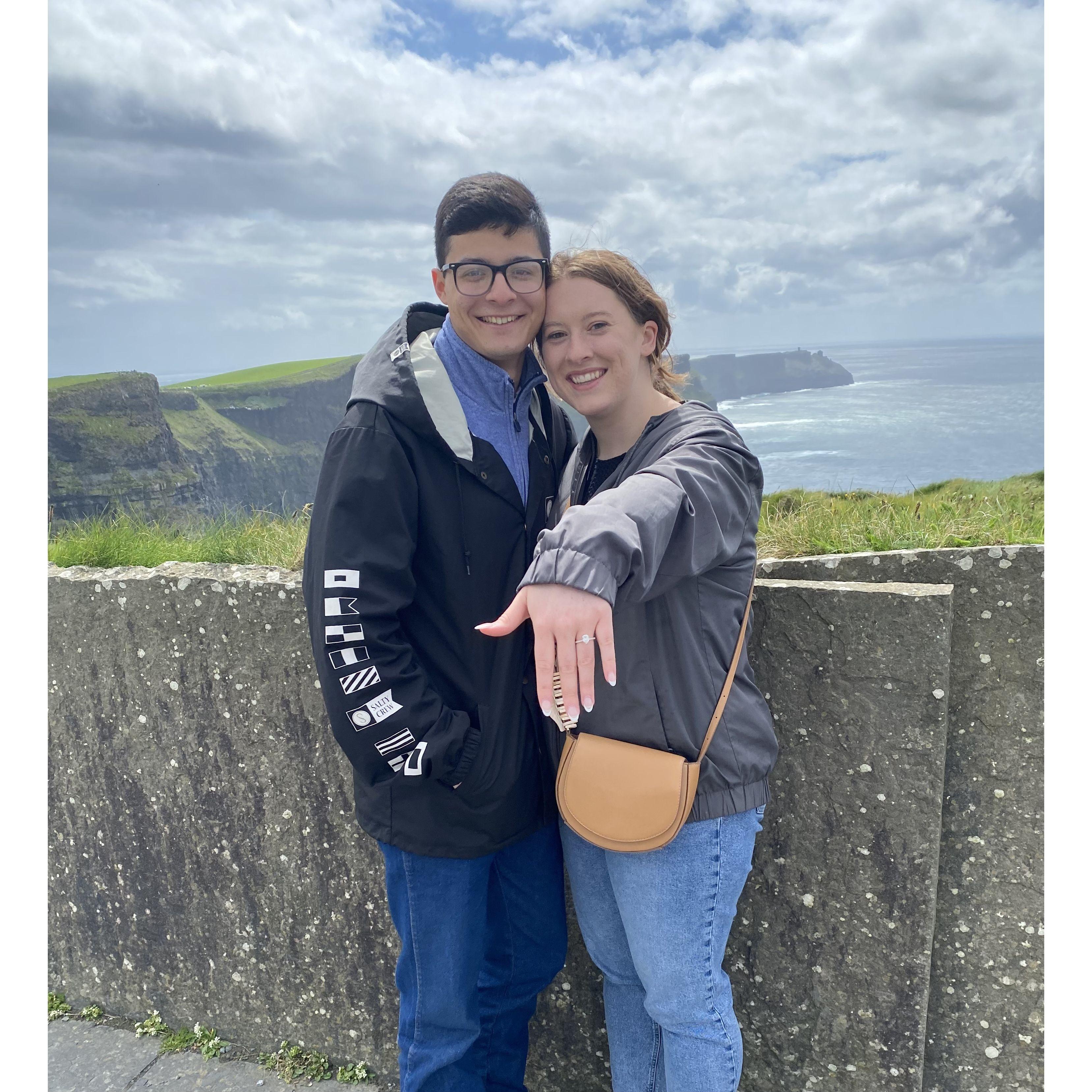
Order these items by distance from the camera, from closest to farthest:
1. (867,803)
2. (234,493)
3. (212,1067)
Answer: (867,803) < (212,1067) < (234,493)

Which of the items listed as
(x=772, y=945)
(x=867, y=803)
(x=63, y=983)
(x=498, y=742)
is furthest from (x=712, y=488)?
(x=63, y=983)

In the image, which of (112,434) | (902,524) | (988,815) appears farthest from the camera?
(112,434)

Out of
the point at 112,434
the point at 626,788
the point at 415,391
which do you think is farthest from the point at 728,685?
the point at 112,434

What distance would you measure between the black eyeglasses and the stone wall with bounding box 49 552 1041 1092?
1070mm

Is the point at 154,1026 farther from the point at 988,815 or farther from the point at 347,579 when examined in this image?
the point at 988,815

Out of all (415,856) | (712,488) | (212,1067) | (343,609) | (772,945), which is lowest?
(212,1067)

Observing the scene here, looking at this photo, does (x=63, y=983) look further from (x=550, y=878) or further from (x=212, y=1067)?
(x=550, y=878)

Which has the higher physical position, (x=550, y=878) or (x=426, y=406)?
(x=426, y=406)

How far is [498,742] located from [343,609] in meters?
0.50

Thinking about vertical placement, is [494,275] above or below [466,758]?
above

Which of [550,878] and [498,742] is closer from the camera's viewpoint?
[498,742]

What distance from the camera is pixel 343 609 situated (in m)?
1.73

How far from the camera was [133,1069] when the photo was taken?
2.84 m

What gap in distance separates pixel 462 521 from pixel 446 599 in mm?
195
